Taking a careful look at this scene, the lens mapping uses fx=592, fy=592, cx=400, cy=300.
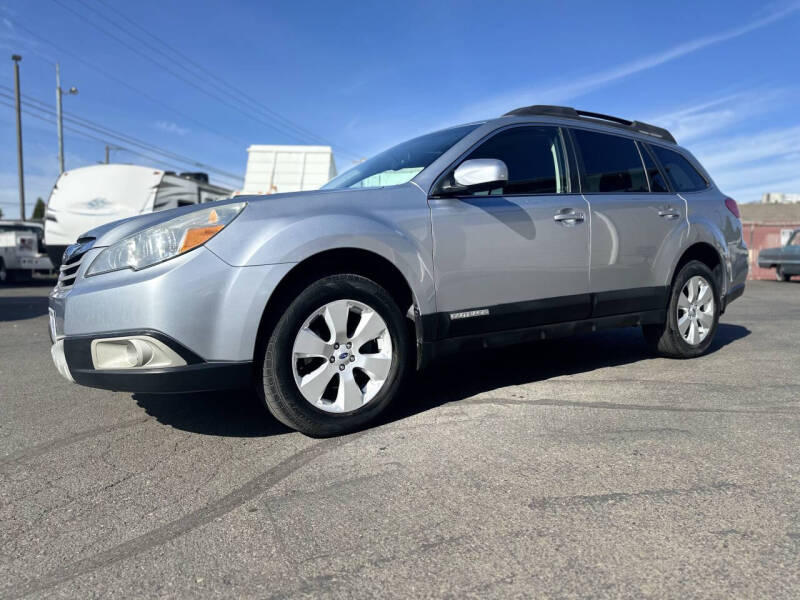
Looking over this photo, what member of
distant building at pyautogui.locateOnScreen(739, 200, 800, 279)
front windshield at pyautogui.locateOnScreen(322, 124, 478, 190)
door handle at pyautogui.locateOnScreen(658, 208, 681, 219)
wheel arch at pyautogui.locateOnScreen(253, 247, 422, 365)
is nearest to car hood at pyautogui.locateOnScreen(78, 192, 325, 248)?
wheel arch at pyautogui.locateOnScreen(253, 247, 422, 365)

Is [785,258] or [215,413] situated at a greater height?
[785,258]

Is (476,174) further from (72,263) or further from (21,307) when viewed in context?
(21,307)

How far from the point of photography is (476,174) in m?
3.18

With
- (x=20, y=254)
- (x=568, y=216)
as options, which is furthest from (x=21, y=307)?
(x=568, y=216)

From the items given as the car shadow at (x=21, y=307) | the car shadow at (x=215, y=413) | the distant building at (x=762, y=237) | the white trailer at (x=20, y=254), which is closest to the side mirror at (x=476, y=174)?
the car shadow at (x=215, y=413)

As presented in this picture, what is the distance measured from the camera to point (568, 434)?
2.85 meters

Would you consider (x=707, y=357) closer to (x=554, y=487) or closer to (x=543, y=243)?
(x=543, y=243)

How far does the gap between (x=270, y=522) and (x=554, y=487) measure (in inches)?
41.7

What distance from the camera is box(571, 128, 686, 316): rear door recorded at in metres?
4.00

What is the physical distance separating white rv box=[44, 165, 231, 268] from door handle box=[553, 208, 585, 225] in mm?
12136

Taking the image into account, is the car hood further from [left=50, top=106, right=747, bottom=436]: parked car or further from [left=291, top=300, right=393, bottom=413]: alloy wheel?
[left=291, top=300, right=393, bottom=413]: alloy wheel

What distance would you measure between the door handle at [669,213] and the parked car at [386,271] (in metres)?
0.02

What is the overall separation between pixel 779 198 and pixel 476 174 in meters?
71.8

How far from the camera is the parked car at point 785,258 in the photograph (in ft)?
54.7
